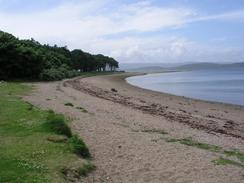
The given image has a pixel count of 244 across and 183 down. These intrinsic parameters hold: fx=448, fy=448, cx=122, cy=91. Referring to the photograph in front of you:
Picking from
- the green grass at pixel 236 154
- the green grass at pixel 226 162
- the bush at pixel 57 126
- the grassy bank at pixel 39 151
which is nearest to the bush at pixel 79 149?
the grassy bank at pixel 39 151

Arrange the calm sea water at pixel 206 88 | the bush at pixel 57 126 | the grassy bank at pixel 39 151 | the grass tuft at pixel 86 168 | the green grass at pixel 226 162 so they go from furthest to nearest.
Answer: the calm sea water at pixel 206 88, the bush at pixel 57 126, the green grass at pixel 226 162, the grass tuft at pixel 86 168, the grassy bank at pixel 39 151

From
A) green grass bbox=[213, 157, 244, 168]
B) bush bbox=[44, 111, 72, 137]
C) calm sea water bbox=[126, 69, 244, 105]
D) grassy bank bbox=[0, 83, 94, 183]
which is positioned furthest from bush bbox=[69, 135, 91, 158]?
calm sea water bbox=[126, 69, 244, 105]

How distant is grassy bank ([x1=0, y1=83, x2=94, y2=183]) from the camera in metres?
11.3

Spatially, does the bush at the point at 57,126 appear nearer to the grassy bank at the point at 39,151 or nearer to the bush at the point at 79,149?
the grassy bank at the point at 39,151

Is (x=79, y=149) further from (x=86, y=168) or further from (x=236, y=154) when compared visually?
(x=236, y=154)

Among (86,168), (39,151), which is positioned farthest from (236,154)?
(39,151)

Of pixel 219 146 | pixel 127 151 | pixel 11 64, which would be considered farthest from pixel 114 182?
pixel 11 64

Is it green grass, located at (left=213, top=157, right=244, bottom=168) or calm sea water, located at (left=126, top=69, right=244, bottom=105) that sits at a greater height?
green grass, located at (left=213, top=157, right=244, bottom=168)

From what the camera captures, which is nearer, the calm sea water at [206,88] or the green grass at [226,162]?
the green grass at [226,162]

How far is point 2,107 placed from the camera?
25078mm

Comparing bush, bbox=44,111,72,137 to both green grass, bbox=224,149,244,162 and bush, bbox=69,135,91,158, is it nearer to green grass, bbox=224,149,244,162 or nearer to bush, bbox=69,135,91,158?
bush, bbox=69,135,91,158

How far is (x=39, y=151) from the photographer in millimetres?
13766

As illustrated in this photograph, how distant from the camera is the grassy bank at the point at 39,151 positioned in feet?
37.1

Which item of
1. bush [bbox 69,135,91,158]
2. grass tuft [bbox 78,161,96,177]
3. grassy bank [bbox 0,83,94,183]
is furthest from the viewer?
bush [bbox 69,135,91,158]
